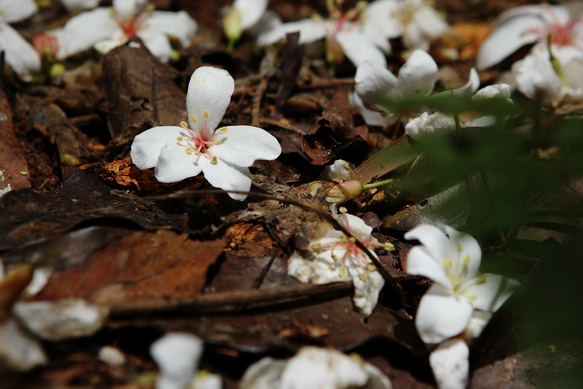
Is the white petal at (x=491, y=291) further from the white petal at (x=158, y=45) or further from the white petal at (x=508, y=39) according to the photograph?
the white petal at (x=158, y=45)

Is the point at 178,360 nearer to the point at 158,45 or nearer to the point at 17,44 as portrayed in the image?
the point at 158,45

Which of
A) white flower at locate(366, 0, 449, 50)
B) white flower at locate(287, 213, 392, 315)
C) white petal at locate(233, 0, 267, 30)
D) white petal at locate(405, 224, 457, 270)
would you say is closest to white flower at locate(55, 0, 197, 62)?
white petal at locate(233, 0, 267, 30)

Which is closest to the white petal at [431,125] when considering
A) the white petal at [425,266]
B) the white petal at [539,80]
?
the white petal at [425,266]

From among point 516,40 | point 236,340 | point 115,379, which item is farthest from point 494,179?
point 516,40

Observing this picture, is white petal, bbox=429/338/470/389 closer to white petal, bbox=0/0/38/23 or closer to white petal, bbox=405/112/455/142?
white petal, bbox=405/112/455/142

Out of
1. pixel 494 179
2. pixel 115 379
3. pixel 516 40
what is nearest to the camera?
pixel 115 379

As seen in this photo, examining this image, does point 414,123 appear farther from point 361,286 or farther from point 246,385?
point 246,385
